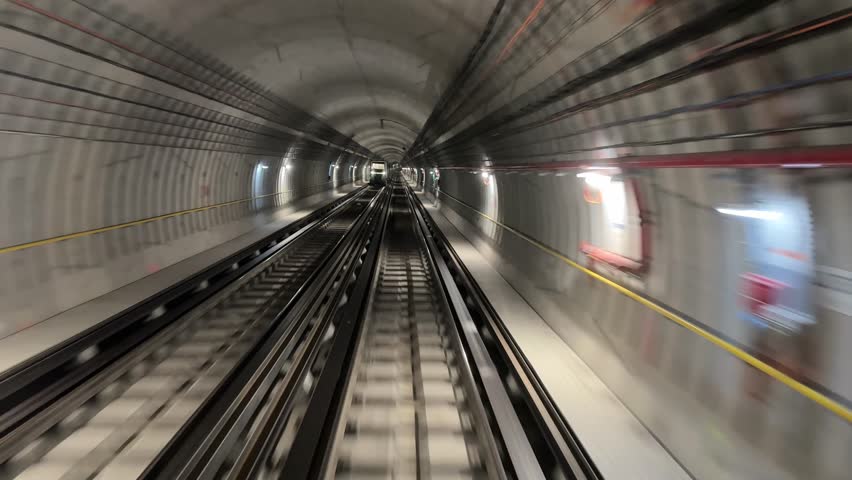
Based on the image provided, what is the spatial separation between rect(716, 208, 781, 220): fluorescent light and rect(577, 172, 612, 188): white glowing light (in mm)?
A: 1965

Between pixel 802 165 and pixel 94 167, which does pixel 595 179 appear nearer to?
pixel 802 165

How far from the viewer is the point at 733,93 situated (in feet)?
9.49

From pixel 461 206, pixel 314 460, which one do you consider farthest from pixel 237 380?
pixel 461 206

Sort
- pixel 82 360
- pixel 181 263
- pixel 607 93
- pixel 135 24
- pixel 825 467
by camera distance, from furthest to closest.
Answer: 1. pixel 181 263
2. pixel 135 24
3. pixel 82 360
4. pixel 607 93
5. pixel 825 467

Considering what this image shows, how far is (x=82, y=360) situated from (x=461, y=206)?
47.5 feet

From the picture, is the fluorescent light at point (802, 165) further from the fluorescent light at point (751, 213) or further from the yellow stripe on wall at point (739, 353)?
the yellow stripe on wall at point (739, 353)

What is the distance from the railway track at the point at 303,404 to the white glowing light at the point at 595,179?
80.4 inches

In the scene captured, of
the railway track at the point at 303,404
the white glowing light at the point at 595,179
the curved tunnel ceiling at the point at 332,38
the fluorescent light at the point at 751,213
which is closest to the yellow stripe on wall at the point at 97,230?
the railway track at the point at 303,404

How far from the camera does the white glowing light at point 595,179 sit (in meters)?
5.24

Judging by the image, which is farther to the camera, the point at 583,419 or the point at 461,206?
the point at 461,206

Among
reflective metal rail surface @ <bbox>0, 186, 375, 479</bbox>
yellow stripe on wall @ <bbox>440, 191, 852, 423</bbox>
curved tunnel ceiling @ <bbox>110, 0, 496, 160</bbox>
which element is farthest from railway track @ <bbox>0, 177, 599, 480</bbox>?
curved tunnel ceiling @ <bbox>110, 0, 496, 160</bbox>

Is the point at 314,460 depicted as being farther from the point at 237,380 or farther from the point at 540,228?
the point at 540,228

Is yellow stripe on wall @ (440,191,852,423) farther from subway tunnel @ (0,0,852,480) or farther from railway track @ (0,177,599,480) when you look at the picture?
railway track @ (0,177,599,480)

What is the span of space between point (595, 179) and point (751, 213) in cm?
267
